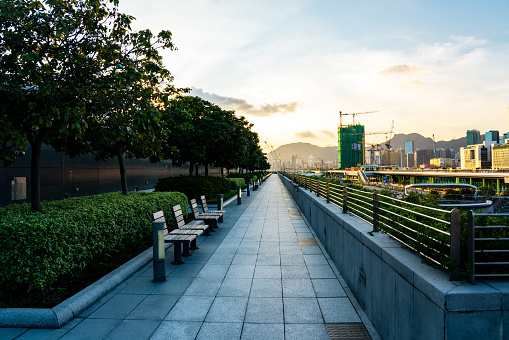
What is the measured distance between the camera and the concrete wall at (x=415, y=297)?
9.05 feet

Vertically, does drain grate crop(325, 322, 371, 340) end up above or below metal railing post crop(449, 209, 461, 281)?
below

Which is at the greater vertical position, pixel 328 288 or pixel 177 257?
pixel 177 257

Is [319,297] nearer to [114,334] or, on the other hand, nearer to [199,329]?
[199,329]

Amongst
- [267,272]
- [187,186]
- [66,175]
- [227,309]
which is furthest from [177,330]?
[66,175]

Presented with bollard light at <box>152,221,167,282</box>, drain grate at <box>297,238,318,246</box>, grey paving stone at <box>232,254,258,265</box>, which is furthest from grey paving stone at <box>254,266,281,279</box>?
drain grate at <box>297,238,318,246</box>

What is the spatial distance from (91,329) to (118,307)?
0.77 meters

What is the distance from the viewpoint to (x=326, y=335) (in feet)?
14.8

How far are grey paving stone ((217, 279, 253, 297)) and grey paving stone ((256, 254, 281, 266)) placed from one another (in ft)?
4.23

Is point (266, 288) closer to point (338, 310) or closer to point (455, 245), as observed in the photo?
point (338, 310)

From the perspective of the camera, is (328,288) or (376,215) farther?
(328,288)

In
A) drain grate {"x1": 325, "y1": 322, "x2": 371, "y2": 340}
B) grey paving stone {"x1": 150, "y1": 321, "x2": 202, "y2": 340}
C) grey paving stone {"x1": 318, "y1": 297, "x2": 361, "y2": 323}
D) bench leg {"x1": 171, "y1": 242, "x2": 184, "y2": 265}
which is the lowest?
grey paving stone {"x1": 318, "y1": 297, "x2": 361, "y2": 323}

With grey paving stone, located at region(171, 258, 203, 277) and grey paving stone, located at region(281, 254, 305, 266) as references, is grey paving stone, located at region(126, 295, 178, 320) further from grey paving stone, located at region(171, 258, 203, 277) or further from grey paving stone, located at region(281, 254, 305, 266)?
grey paving stone, located at region(281, 254, 305, 266)

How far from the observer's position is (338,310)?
5.30 meters

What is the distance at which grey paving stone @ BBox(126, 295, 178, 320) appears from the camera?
510 centimetres
